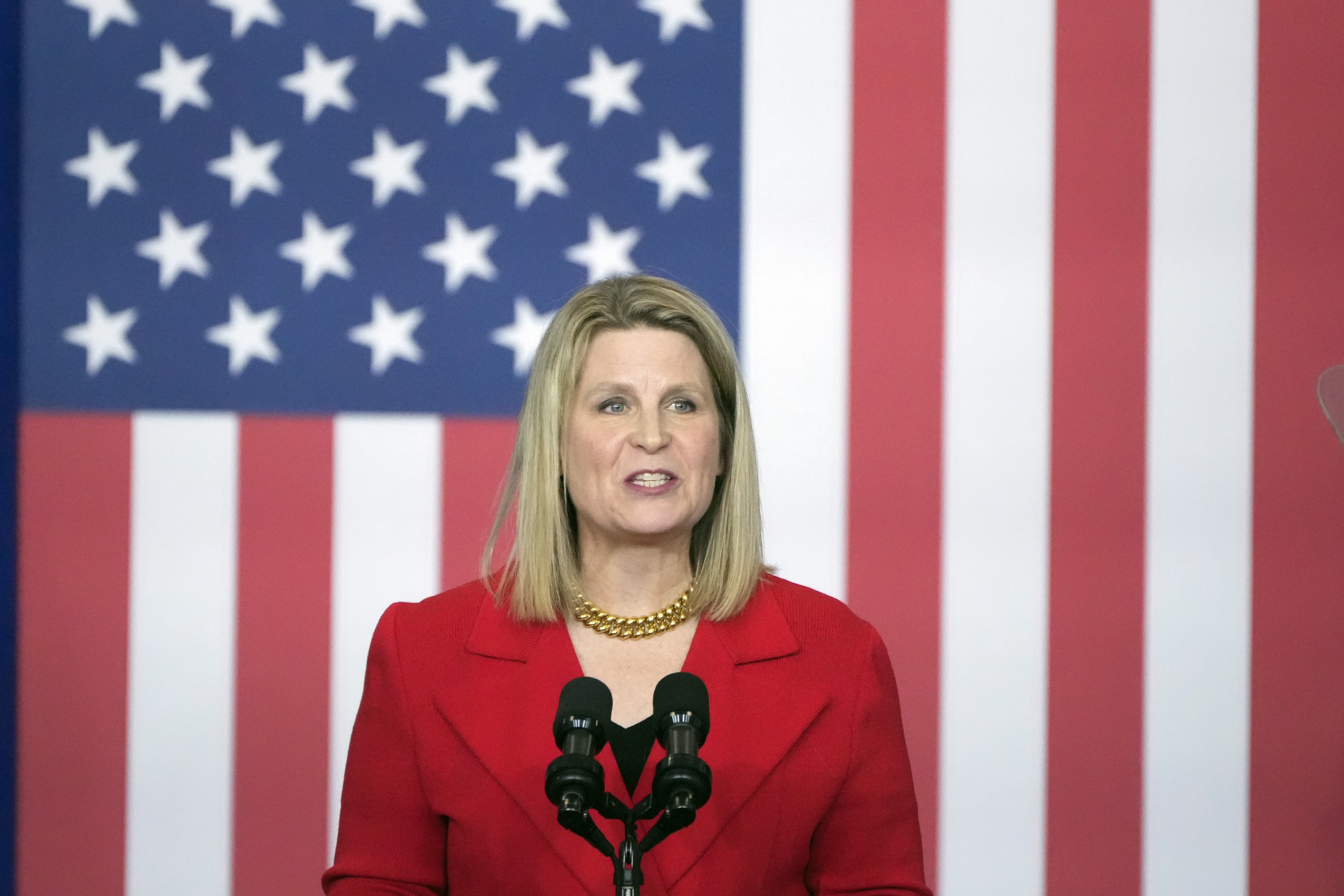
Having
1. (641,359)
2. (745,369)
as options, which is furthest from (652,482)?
(745,369)

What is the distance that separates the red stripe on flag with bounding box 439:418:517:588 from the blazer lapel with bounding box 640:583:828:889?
1091 millimetres

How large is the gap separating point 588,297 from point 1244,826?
1.92 m

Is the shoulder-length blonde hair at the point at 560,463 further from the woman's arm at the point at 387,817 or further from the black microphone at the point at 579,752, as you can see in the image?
the black microphone at the point at 579,752

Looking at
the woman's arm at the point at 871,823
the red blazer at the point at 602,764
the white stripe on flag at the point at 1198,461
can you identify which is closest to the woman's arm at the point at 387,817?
the red blazer at the point at 602,764

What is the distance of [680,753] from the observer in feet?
3.41

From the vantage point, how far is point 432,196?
268 centimetres

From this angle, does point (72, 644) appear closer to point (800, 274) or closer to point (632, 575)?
point (632, 575)

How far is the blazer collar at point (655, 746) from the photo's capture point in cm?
153

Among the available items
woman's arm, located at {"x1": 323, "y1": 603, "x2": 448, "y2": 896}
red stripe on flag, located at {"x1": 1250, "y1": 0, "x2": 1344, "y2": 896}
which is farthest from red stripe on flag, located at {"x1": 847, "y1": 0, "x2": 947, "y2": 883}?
woman's arm, located at {"x1": 323, "y1": 603, "x2": 448, "y2": 896}

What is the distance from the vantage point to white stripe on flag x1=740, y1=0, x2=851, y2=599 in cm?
267

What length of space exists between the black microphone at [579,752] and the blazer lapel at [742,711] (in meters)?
0.43

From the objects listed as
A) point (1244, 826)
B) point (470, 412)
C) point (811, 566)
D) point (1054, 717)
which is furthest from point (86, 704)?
point (1244, 826)

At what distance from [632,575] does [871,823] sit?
432 mm

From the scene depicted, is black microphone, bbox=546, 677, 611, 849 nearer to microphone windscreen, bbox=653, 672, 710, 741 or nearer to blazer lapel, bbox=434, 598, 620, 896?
microphone windscreen, bbox=653, 672, 710, 741
